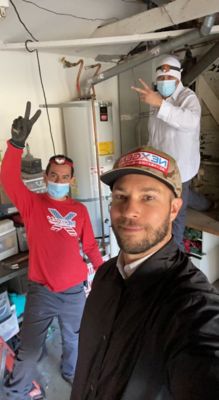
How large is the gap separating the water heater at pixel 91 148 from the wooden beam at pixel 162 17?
20.6 inches

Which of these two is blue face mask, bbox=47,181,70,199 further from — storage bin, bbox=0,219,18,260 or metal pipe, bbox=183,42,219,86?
metal pipe, bbox=183,42,219,86

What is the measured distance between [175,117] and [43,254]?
1035 millimetres

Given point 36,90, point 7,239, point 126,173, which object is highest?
point 36,90

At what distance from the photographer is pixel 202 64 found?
2.34 metres

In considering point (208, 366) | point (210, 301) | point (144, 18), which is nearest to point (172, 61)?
point (144, 18)

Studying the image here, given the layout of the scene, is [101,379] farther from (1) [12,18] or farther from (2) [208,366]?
(1) [12,18]

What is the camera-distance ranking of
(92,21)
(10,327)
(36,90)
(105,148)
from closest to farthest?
1. (10,327)
2. (92,21)
3. (36,90)
4. (105,148)

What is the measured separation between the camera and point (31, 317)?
1613 millimetres

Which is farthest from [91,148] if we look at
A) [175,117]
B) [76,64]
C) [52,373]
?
[52,373]

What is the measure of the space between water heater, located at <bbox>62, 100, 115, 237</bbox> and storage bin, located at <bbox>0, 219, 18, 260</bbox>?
71cm

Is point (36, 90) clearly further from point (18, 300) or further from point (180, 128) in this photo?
point (18, 300)

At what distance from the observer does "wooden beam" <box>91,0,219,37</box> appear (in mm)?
1753

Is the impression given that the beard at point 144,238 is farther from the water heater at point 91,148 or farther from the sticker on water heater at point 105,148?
the sticker on water heater at point 105,148

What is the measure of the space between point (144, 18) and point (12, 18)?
2.76ft
